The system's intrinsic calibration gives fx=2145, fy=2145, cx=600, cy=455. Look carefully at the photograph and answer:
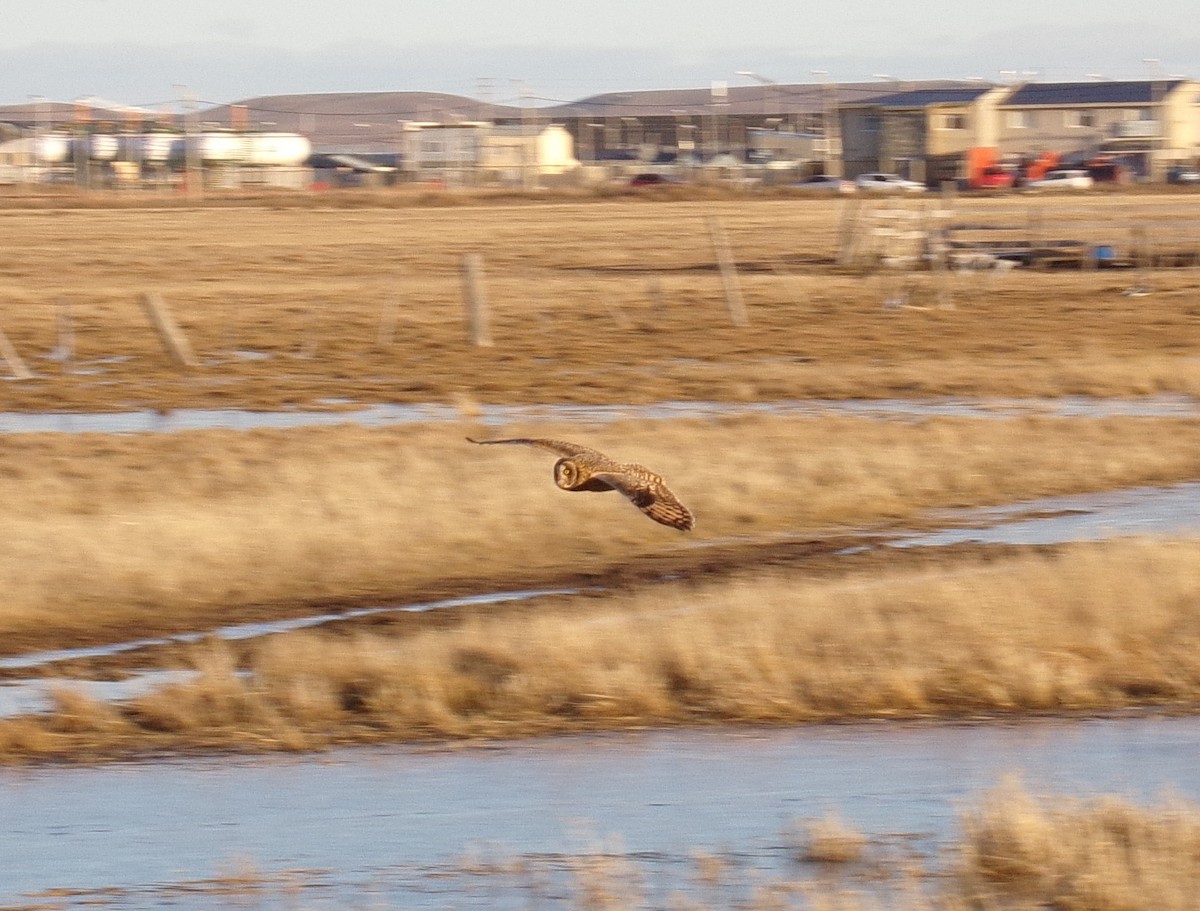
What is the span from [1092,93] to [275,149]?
3865 cm

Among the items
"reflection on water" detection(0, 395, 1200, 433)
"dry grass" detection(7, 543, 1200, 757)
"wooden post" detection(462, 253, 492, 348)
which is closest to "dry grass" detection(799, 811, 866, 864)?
"dry grass" detection(7, 543, 1200, 757)

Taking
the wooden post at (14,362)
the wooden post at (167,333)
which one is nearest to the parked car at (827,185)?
the wooden post at (167,333)

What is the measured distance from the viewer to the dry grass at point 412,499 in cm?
1477

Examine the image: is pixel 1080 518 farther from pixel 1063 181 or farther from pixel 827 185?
pixel 1063 181

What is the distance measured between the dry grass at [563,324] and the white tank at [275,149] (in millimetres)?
49752

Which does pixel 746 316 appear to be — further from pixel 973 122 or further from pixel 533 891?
pixel 973 122

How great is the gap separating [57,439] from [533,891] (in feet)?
41.5

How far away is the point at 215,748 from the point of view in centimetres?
1088

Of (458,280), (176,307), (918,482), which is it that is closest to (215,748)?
(918,482)

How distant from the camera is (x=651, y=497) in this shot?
820 centimetres

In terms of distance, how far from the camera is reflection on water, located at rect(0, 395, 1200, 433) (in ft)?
70.4

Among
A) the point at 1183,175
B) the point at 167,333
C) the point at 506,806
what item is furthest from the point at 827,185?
the point at 506,806

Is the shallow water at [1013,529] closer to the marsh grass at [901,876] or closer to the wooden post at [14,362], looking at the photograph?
the marsh grass at [901,876]

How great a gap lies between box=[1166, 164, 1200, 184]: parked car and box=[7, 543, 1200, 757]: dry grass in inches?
2648
